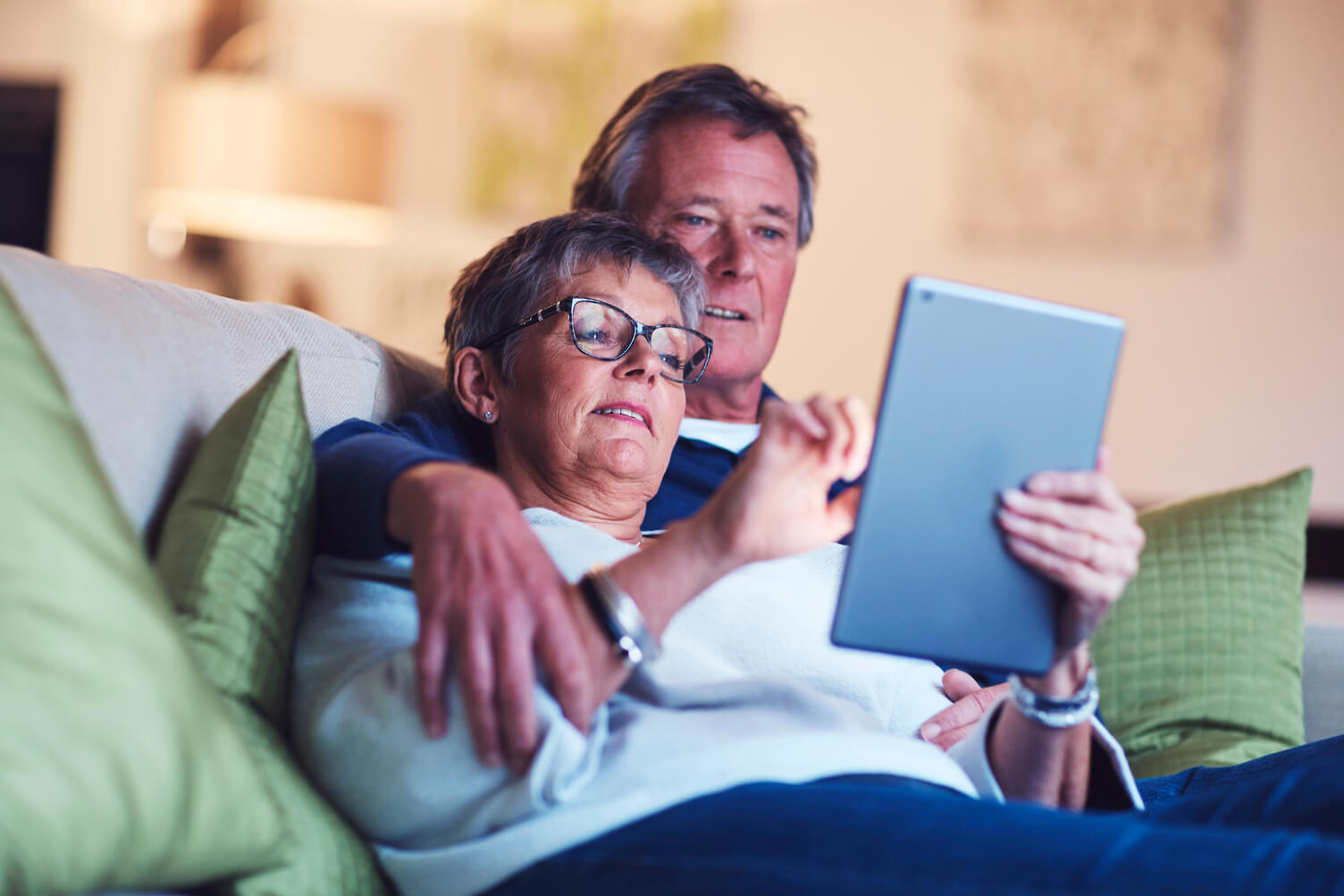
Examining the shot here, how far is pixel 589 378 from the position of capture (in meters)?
1.34

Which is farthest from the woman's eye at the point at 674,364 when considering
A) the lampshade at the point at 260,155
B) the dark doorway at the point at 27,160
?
the dark doorway at the point at 27,160

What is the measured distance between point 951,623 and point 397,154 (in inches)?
145

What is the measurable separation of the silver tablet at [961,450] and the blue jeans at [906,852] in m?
0.13

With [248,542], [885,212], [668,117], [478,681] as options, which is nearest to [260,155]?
[668,117]

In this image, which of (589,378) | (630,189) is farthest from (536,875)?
(630,189)

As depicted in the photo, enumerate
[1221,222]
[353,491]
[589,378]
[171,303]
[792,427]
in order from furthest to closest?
[1221,222]
[589,378]
[171,303]
[353,491]
[792,427]

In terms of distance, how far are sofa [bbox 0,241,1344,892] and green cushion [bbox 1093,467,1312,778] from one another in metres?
1.12

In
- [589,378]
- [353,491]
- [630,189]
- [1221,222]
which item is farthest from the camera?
[1221,222]

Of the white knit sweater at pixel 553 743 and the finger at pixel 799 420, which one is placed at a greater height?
the finger at pixel 799 420

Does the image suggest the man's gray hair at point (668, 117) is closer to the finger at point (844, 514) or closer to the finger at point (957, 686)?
the finger at point (957, 686)

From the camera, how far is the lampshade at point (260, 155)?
3.09 meters

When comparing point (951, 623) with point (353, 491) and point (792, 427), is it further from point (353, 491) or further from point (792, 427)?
point (353, 491)

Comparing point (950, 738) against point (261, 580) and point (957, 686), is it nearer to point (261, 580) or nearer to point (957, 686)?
point (957, 686)

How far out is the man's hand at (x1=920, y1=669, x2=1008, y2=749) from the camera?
3.98ft
